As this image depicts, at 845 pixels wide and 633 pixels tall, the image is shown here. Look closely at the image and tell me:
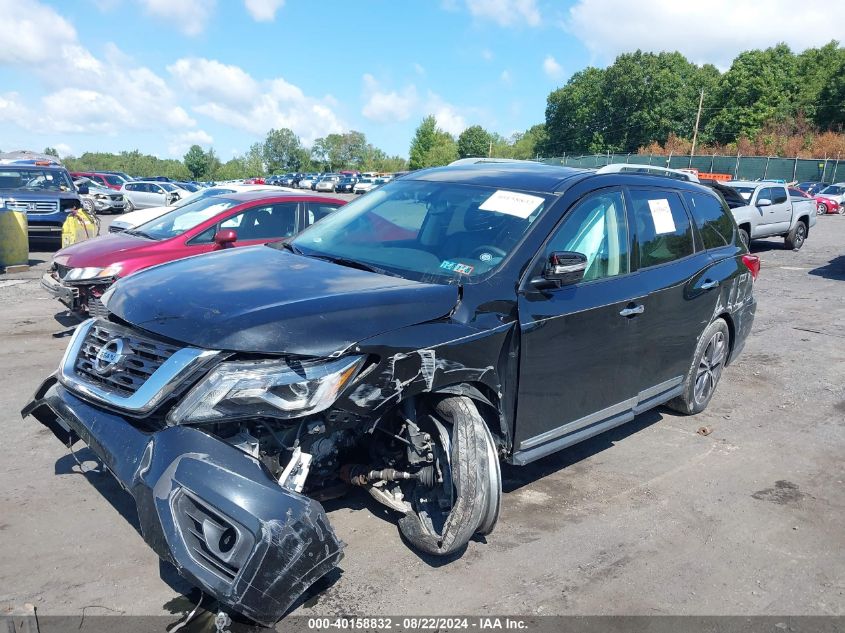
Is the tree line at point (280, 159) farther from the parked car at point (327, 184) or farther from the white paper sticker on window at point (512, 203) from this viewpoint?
the white paper sticker on window at point (512, 203)

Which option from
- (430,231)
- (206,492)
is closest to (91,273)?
(430,231)

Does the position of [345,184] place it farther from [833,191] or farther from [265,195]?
[265,195]

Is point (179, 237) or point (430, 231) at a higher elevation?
point (430, 231)

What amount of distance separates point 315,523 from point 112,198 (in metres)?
30.1

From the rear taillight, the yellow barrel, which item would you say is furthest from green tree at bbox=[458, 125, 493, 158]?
the rear taillight

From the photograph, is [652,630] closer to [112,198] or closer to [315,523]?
[315,523]

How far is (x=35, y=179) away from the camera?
15555 mm

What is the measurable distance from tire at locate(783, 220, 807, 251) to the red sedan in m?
13.9

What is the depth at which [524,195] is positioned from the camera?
4125 mm

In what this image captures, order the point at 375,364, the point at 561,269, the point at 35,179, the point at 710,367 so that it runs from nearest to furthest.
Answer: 1. the point at 375,364
2. the point at 561,269
3. the point at 710,367
4. the point at 35,179

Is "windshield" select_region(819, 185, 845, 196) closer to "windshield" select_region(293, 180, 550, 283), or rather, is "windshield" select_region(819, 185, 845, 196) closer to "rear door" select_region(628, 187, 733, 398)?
"rear door" select_region(628, 187, 733, 398)

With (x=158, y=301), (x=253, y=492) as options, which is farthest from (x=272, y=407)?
(x=158, y=301)

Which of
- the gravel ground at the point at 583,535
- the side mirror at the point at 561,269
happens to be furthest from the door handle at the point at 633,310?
the gravel ground at the point at 583,535

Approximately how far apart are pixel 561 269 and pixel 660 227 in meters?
1.61
